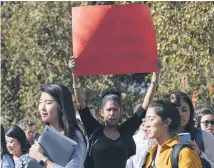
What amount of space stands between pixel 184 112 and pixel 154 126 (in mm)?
1232

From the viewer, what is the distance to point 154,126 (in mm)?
6016

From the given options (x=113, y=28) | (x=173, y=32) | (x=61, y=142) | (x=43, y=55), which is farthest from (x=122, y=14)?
(x=43, y=55)

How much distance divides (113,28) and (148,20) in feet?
1.06

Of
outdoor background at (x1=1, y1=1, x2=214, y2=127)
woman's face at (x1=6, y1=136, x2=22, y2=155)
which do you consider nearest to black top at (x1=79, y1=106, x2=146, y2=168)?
woman's face at (x1=6, y1=136, x2=22, y2=155)

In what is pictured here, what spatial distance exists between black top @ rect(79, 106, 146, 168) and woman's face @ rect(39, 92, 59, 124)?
1.57m

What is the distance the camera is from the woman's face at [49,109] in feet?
18.4

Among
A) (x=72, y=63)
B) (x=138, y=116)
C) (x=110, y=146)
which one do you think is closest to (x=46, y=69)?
(x=138, y=116)

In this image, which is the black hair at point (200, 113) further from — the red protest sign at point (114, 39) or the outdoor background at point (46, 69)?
the outdoor background at point (46, 69)

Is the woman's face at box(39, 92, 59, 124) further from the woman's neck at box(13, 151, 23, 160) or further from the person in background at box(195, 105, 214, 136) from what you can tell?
the person in background at box(195, 105, 214, 136)

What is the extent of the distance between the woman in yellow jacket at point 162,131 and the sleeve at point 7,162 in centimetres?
231

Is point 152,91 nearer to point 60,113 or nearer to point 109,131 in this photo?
point 109,131

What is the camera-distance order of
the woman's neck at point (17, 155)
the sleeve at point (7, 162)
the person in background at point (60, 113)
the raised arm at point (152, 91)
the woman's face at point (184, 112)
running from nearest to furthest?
the person in background at point (60, 113), the woman's face at point (184, 112), the raised arm at point (152, 91), the sleeve at point (7, 162), the woman's neck at point (17, 155)

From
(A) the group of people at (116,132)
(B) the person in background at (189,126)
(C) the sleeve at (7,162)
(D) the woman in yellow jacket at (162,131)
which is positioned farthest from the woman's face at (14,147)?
(D) the woman in yellow jacket at (162,131)

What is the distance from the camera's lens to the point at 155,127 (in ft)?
19.7
